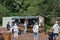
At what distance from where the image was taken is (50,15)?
40656 millimetres

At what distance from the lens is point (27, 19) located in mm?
36531

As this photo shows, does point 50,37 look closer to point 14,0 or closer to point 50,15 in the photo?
point 50,15

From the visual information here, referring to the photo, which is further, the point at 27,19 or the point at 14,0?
the point at 14,0

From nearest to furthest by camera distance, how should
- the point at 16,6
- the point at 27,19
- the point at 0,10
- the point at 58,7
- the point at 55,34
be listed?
the point at 55,34
the point at 27,19
the point at 58,7
the point at 0,10
the point at 16,6

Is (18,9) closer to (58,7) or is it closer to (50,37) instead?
(58,7)

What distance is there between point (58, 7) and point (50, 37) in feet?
64.0

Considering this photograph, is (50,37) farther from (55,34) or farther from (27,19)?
(27,19)

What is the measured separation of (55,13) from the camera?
40.1m

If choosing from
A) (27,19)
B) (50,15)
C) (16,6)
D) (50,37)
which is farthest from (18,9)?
(50,37)

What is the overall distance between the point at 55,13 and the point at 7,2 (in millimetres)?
20621

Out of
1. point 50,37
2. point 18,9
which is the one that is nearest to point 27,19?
point 50,37

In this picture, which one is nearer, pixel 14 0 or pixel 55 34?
pixel 55 34

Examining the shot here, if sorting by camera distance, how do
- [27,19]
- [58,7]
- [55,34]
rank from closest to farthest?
1. [55,34]
2. [27,19]
3. [58,7]

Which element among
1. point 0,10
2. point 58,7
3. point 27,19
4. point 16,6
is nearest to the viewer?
point 27,19
